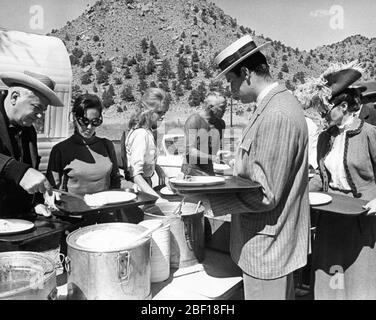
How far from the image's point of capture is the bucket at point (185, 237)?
1.85 metres

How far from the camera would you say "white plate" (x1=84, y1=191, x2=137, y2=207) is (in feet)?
6.12

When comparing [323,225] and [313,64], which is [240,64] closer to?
[323,225]

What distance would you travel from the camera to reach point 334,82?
2578 mm

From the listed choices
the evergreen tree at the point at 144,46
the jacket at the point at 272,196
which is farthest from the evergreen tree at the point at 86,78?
the jacket at the point at 272,196

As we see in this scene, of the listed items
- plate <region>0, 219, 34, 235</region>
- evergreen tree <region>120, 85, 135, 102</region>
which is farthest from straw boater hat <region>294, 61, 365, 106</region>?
evergreen tree <region>120, 85, 135, 102</region>

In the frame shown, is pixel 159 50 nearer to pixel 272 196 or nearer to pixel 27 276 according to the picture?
pixel 272 196

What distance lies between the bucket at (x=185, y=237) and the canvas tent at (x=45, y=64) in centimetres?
357

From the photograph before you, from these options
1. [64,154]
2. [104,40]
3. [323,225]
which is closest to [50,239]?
[64,154]

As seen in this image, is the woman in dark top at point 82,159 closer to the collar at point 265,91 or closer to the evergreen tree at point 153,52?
the collar at point 265,91

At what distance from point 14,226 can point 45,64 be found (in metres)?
4.01

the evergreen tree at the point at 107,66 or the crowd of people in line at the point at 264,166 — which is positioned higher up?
the evergreen tree at the point at 107,66

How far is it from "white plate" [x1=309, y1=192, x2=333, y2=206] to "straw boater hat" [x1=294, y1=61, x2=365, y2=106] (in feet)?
2.31

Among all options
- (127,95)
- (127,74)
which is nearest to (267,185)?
(127,95)
